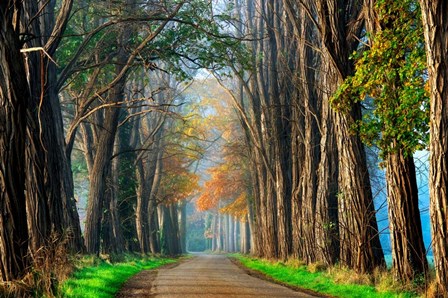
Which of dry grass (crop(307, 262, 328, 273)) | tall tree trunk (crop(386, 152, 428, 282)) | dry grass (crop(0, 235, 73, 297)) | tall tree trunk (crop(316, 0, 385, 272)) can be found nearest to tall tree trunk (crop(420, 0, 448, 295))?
tall tree trunk (crop(386, 152, 428, 282))

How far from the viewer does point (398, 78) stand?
1172 centimetres

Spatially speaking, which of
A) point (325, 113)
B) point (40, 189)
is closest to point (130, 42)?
point (325, 113)

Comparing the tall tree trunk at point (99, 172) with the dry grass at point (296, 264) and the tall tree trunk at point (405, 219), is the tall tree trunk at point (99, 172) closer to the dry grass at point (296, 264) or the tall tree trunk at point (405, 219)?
the dry grass at point (296, 264)

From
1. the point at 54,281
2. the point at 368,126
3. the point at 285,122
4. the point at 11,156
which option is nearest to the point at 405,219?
the point at 368,126

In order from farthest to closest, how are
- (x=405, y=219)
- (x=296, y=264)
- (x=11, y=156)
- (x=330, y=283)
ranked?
(x=296, y=264)
(x=330, y=283)
(x=405, y=219)
(x=11, y=156)

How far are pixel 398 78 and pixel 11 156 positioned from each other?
6890 mm

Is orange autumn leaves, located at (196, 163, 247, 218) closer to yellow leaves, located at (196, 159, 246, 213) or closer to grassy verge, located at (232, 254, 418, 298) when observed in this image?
yellow leaves, located at (196, 159, 246, 213)

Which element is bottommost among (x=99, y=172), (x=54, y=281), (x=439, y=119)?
(x=54, y=281)

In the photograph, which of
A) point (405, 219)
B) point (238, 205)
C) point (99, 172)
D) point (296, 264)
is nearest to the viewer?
point (405, 219)

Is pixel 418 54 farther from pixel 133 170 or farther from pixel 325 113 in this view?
pixel 133 170

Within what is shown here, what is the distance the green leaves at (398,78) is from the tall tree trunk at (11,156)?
233 inches

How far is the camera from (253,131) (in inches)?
1089

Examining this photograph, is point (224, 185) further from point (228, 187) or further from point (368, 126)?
point (368, 126)

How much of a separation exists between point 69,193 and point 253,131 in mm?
10778
